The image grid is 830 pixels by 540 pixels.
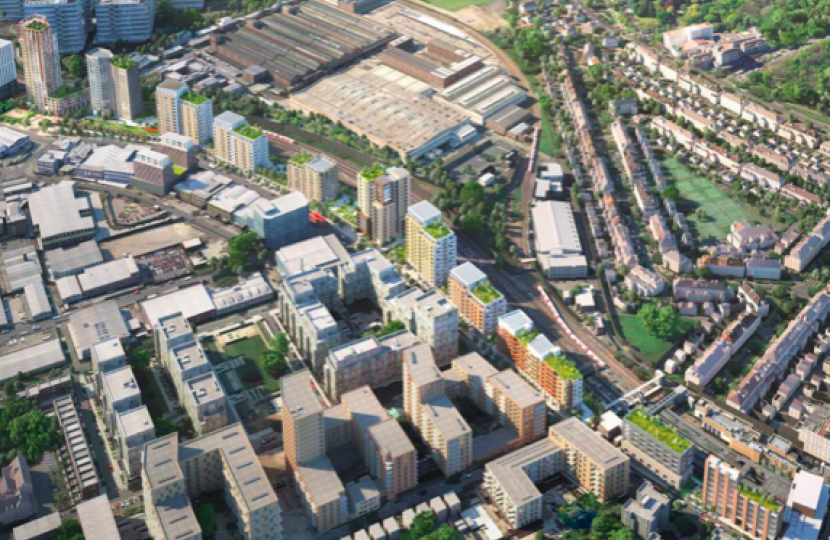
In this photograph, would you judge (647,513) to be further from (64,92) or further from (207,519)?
(64,92)

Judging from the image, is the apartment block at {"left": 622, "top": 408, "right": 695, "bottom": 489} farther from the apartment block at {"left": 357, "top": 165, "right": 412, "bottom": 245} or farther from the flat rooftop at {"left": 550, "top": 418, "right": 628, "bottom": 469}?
the apartment block at {"left": 357, "top": 165, "right": 412, "bottom": 245}

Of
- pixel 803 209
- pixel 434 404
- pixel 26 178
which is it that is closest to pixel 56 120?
pixel 26 178

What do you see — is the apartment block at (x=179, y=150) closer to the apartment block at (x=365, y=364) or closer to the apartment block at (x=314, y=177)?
the apartment block at (x=314, y=177)

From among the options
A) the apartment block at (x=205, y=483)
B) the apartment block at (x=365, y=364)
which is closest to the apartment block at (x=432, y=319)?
the apartment block at (x=365, y=364)

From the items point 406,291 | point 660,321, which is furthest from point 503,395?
point 660,321

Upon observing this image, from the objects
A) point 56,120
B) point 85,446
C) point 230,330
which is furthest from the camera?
point 56,120

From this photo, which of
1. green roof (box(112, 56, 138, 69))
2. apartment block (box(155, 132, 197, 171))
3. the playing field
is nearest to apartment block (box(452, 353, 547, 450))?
the playing field

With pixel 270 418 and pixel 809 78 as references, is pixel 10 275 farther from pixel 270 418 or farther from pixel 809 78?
pixel 809 78
